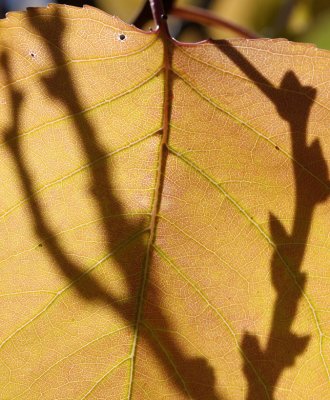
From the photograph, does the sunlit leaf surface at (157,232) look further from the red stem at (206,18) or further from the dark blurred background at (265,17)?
the dark blurred background at (265,17)

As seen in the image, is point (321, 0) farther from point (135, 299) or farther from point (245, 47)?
point (135, 299)

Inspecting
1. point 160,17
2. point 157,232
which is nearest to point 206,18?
point 160,17

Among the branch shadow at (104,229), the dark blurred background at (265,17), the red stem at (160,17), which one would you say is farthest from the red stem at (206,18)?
the dark blurred background at (265,17)

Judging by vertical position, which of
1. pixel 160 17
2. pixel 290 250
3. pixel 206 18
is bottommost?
pixel 290 250

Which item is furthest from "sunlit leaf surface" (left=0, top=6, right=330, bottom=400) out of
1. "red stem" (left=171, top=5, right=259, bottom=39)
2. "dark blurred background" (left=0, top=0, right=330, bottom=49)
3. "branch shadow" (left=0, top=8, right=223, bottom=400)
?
"dark blurred background" (left=0, top=0, right=330, bottom=49)

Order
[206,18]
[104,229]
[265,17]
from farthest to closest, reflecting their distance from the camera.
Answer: [265,17] < [206,18] < [104,229]

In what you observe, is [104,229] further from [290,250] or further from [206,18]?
[206,18]

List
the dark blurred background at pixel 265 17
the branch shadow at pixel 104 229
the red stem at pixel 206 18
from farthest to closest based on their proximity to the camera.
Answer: the dark blurred background at pixel 265 17 → the red stem at pixel 206 18 → the branch shadow at pixel 104 229

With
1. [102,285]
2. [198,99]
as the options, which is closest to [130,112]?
[198,99]
